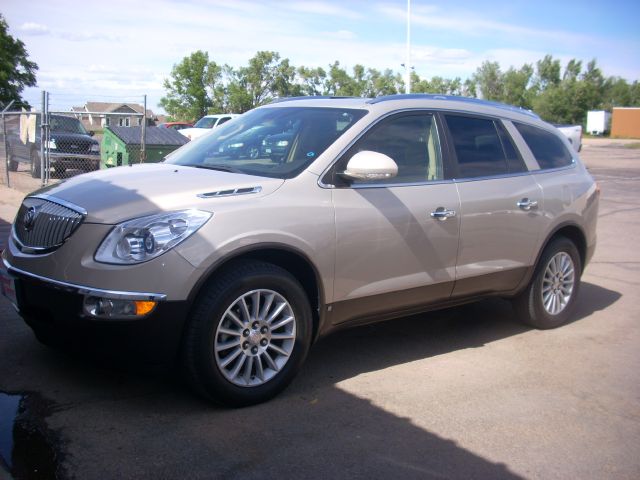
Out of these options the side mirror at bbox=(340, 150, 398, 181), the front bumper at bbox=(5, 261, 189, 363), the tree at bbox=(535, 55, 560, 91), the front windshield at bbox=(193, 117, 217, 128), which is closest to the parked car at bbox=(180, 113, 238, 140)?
the front windshield at bbox=(193, 117, 217, 128)

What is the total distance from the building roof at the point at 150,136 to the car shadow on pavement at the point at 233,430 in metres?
9.18

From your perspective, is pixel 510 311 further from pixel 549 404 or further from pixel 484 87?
pixel 484 87

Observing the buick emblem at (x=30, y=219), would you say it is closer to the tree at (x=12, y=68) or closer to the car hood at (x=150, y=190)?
the car hood at (x=150, y=190)

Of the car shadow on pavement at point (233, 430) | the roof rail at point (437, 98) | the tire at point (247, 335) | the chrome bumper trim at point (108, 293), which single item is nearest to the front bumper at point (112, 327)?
the chrome bumper trim at point (108, 293)

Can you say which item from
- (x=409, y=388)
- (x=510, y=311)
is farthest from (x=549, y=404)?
(x=510, y=311)

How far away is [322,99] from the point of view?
540 cm

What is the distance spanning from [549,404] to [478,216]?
4.87 feet

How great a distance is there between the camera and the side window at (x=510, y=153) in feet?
18.7

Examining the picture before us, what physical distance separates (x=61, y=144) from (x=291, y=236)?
14.0 metres

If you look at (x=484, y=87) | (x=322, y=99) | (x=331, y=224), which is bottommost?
(x=331, y=224)

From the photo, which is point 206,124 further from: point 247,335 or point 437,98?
point 247,335

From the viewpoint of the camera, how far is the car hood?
387 centimetres

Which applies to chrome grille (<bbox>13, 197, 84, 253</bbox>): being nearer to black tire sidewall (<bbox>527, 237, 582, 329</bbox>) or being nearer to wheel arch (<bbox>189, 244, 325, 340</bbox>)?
wheel arch (<bbox>189, 244, 325, 340</bbox>)

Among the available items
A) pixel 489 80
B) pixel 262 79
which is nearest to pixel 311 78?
pixel 262 79
